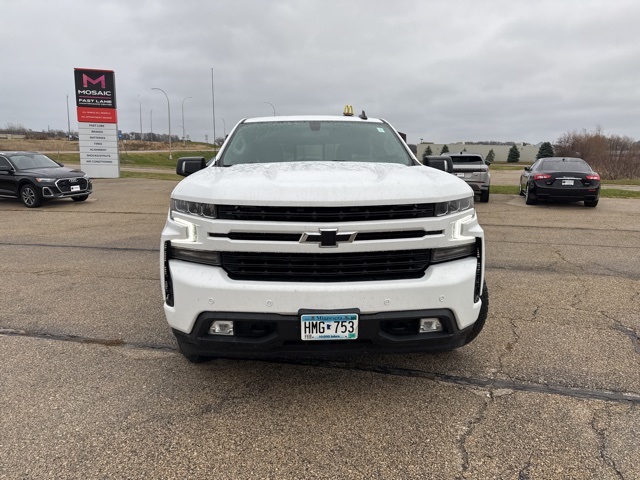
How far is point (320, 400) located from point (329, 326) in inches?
25.0

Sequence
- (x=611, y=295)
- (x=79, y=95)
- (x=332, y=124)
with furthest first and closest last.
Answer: (x=79, y=95) < (x=611, y=295) < (x=332, y=124)

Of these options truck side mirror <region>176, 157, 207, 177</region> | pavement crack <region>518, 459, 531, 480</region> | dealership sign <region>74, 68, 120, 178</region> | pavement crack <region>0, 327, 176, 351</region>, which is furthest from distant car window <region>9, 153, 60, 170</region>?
pavement crack <region>518, 459, 531, 480</region>

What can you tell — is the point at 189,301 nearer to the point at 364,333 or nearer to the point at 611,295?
the point at 364,333

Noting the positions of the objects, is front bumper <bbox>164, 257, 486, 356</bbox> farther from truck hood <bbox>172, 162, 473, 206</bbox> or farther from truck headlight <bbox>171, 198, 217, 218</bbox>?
truck hood <bbox>172, 162, 473, 206</bbox>

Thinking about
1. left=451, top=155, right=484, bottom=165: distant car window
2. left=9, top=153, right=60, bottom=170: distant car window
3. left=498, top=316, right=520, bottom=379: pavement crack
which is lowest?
left=498, top=316, right=520, bottom=379: pavement crack

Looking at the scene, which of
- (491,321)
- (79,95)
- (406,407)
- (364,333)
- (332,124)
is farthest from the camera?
(79,95)

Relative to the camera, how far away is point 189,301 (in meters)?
2.70

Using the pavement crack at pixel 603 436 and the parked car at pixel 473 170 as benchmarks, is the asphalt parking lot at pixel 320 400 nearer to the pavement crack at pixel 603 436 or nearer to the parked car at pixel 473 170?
the pavement crack at pixel 603 436

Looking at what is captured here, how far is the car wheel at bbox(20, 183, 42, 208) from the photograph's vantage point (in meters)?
12.9

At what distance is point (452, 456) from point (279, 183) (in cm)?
176

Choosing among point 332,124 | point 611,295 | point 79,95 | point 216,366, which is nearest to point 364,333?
point 216,366

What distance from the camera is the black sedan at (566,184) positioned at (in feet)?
42.1

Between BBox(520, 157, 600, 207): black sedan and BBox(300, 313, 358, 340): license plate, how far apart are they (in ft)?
40.1

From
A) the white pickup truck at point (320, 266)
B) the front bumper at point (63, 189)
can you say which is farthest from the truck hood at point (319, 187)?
the front bumper at point (63, 189)
